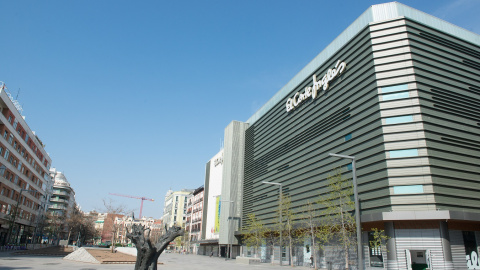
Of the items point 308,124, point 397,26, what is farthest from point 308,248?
point 397,26

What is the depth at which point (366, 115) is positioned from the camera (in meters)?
31.6

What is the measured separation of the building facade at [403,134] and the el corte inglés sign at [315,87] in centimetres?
23

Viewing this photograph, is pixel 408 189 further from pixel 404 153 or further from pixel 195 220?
pixel 195 220

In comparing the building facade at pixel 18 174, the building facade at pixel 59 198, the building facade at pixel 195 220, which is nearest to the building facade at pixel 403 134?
the building facade at pixel 18 174

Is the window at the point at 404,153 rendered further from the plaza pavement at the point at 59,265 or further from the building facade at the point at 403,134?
the plaza pavement at the point at 59,265

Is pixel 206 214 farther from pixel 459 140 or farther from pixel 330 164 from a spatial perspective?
pixel 459 140

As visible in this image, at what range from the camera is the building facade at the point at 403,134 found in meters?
26.7

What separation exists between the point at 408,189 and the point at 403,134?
16.1 ft

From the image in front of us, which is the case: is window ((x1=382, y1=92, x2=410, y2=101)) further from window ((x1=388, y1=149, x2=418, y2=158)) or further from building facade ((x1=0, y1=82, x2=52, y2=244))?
building facade ((x1=0, y1=82, x2=52, y2=244))

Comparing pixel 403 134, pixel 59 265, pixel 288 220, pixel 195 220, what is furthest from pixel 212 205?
pixel 403 134

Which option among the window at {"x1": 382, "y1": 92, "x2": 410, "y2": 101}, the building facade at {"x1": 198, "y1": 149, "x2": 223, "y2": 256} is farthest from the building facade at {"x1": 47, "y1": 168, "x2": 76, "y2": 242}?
the window at {"x1": 382, "y1": 92, "x2": 410, "y2": 101}

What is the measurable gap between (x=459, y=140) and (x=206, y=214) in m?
64.1

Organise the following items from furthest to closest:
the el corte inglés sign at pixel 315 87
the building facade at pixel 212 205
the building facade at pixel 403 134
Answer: the building facade at pixel 212 205
the el corte inglés sign at pixel 315 87
the building facade at pixel 403 134

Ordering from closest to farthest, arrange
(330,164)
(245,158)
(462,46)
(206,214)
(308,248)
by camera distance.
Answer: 1. (462,46)
2. (330,164)
3. (308,248)
4. (245,158)
5. (206,214)
